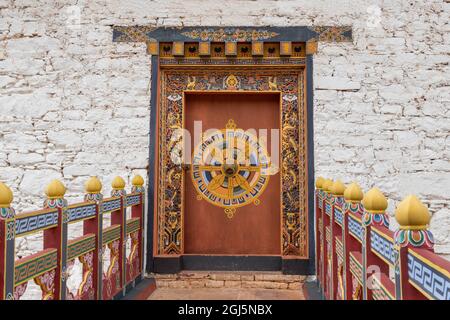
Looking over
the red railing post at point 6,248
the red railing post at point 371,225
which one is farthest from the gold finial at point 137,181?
the red railing post at point 371,225

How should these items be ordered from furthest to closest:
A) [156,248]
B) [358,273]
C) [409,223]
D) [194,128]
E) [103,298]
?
[194,128] < [156,248] < [103,298] < [358,273] < [409,223]

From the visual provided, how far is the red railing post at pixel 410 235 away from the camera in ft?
4.40

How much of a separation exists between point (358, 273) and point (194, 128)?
2836 mm

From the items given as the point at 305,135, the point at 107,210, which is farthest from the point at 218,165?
the point at 107,210

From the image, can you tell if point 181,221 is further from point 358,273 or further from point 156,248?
point 358,273

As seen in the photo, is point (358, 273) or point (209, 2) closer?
point (358, 273)

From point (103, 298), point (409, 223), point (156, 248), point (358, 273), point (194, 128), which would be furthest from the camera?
point (194, 128)

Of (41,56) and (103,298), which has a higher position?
(41,56)

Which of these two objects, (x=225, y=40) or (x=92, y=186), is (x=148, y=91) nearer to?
(x=225, y=40)

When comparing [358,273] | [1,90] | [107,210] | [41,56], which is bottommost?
[358,273]

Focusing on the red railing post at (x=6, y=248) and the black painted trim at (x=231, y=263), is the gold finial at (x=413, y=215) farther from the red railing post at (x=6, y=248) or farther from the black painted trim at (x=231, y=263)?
the black painted trim at (x=231, y=263)

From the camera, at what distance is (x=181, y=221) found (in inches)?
168

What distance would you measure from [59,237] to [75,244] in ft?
0.87

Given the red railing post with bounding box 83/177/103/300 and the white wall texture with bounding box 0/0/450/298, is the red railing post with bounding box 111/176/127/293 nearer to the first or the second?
the red railing post with bounding box 83/177/103/300
